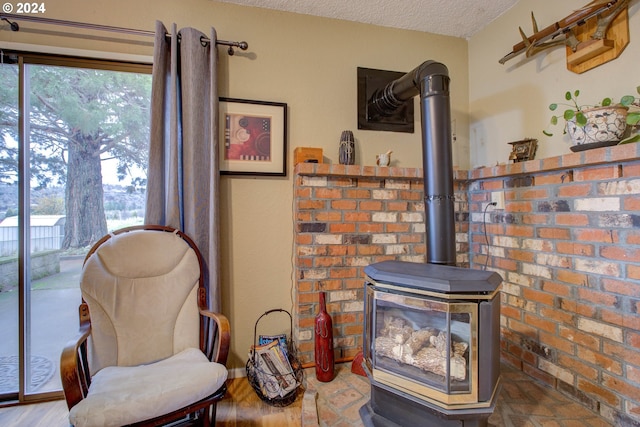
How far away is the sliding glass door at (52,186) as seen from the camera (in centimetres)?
177

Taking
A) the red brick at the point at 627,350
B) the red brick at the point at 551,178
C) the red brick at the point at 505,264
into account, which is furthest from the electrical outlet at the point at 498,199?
the red brick at the point at 627,350

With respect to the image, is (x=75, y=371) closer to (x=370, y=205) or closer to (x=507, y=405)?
(x=370, y=205)

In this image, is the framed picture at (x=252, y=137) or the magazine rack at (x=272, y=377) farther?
the framed picture at (x=252, y=137)

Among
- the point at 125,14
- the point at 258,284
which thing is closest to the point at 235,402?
the point at 258,284

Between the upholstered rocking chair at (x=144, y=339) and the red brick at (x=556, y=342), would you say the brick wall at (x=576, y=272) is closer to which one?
the red brick at (x=556, y=342)

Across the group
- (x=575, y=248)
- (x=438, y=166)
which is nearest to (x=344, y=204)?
(x=438, y=166)

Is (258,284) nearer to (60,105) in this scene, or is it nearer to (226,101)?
(226,101)

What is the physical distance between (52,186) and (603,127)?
9.98 ft

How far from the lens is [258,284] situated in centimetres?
203

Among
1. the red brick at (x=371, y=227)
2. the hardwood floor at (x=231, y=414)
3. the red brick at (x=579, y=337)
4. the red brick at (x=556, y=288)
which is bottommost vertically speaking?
the hardwood floor at (x=231, y=414)

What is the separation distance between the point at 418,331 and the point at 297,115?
1567 millimetres

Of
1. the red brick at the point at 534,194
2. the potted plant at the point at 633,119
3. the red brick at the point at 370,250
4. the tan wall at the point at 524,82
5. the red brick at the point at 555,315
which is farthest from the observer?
the red brick at the point at 370,250

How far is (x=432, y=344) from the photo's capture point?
4.19 ft

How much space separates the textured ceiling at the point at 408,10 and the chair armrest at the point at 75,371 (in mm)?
2143
